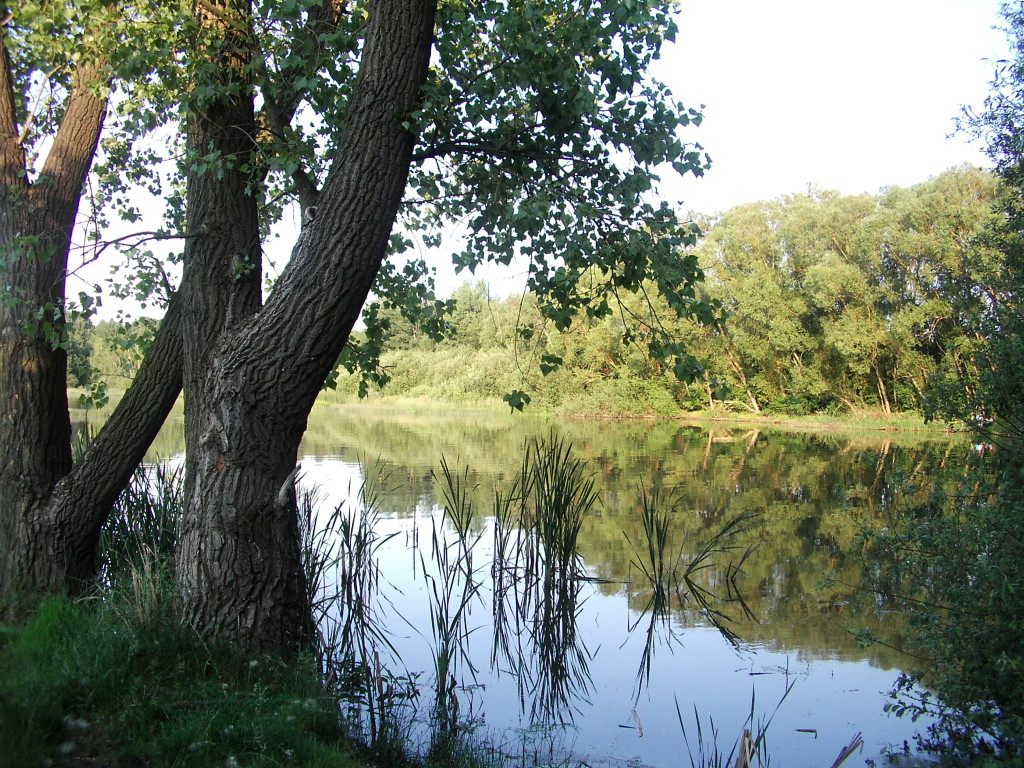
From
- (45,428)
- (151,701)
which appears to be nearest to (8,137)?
(45,428)

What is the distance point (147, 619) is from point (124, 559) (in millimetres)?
1706

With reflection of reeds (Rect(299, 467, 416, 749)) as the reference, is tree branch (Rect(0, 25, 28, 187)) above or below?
above

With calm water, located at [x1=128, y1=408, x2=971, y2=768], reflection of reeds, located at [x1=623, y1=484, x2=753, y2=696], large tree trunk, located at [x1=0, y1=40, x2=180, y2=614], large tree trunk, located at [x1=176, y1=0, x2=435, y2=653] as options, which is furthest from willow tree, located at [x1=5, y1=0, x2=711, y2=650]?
reflection of reeds, located at [x1=623, y1=484, x2=753, y2=696]

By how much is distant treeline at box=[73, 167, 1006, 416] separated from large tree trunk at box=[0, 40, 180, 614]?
43.2 feet

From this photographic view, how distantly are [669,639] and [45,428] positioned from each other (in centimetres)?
381

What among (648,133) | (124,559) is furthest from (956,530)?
(124,559)

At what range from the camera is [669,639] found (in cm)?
522

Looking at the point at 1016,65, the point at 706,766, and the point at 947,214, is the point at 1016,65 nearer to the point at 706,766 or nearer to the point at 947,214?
the point at 706,766

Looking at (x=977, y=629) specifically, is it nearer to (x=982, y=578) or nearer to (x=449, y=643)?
(x=982, y=578)

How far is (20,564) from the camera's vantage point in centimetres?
410

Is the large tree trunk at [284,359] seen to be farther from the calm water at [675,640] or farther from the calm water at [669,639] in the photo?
the calm water at [675,640]

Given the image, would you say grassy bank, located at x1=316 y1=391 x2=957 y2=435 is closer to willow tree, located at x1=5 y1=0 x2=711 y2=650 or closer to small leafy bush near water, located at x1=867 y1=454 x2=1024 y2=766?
small leafy bush near water, located at x1=867 y1=454 x2=1024 y2=766

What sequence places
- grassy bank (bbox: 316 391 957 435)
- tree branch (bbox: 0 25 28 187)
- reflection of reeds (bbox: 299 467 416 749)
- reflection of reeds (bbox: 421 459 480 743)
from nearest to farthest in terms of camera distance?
reflection of reeds (bbox: 299 467 416 749)
reflection of reeds (bbox: 421 459 480 743)
tree branch (bbox: 0 25 28 187)
grassy bank (bbox: 316 391 957 435)

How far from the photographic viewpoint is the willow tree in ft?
10.5
